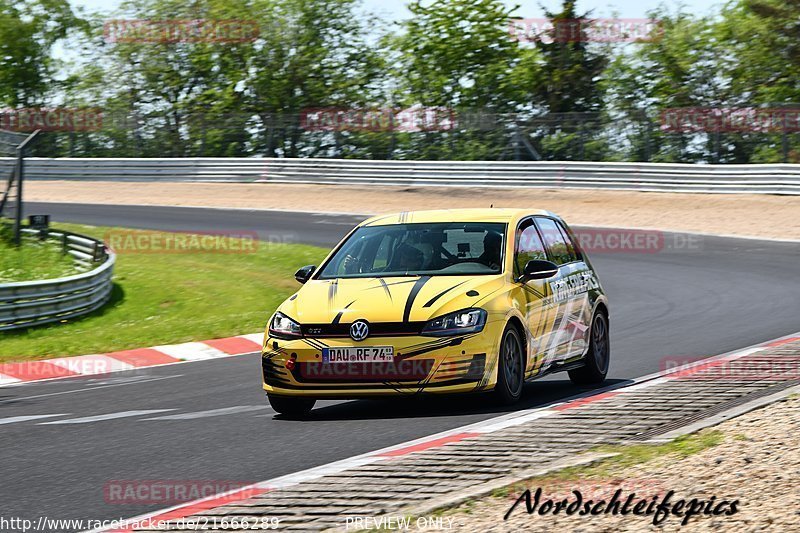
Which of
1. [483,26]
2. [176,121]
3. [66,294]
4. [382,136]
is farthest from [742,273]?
[483,26]

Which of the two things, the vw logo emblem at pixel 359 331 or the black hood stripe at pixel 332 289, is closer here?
the vw logo emblem at pixel 359 331

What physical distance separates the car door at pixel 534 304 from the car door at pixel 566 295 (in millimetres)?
104

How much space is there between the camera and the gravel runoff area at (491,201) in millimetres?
31312

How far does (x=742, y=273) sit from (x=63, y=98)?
5134 centimetres

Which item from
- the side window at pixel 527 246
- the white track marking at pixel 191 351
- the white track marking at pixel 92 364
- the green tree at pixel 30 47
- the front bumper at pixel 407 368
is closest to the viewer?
the front bumper at pixel 407 368

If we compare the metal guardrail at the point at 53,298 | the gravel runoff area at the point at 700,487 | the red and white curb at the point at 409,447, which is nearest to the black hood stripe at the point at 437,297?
the red and white curb at the point at 409,447

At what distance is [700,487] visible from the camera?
5793 mm

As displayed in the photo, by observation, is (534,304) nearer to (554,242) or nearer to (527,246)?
(527,246)

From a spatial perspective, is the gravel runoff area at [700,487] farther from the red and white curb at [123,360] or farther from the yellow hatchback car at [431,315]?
the red and white curb at [123,360]

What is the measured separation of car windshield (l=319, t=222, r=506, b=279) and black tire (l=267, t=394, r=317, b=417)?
1088 mm

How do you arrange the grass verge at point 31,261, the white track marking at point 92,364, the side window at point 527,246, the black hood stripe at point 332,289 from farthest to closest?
the grass verge at point 31,261 < the white track marking at point 92,364 < the side window at point 527,246 < the black hood stripe at point 332,289

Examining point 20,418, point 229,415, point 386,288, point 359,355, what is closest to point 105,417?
point 20,418

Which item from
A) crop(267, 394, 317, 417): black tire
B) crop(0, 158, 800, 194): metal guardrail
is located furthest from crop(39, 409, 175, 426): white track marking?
crop(0, 158, 800, 194): metal guardrail

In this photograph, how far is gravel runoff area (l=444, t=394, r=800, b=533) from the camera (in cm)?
519
